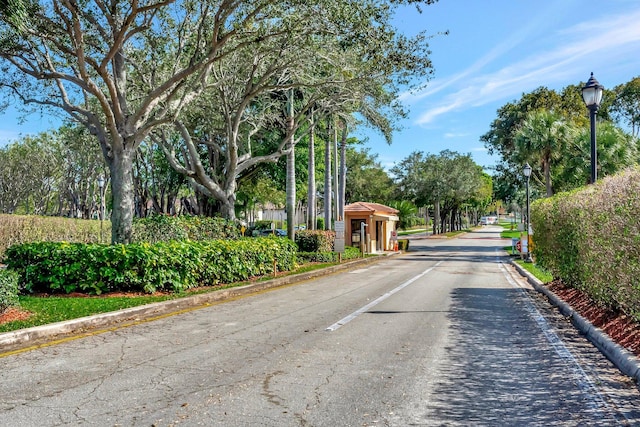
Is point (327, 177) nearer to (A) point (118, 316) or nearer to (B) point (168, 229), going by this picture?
(B) point (168, 229)

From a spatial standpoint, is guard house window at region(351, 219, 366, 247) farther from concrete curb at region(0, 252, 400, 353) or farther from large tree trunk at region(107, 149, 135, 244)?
large tree trunk at region(107, 149, 135, 244)

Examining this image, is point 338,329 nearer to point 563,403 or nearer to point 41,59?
point 563,403

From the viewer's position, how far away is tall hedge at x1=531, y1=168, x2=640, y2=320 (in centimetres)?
706

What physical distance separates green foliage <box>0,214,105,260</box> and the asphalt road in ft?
63.2

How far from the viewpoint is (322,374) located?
591 cm

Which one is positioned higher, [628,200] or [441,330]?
[628,200]

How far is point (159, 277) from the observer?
12.0 metres

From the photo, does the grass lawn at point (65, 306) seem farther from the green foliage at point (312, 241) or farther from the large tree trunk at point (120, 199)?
the green foliage at point (312, 241)

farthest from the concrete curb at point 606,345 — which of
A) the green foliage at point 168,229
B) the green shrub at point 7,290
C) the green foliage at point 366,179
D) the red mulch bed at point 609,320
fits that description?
the green foliage at point 366,179

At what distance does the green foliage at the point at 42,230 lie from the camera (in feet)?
82.5

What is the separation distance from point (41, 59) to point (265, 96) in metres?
11.1

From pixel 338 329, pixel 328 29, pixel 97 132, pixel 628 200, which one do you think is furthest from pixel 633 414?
pixel 97 132

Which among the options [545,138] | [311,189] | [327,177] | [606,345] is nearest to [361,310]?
[606,345]

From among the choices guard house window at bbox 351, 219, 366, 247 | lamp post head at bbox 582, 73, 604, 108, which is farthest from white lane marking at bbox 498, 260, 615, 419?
guard house window at bbox 351, 219, 366, 247
